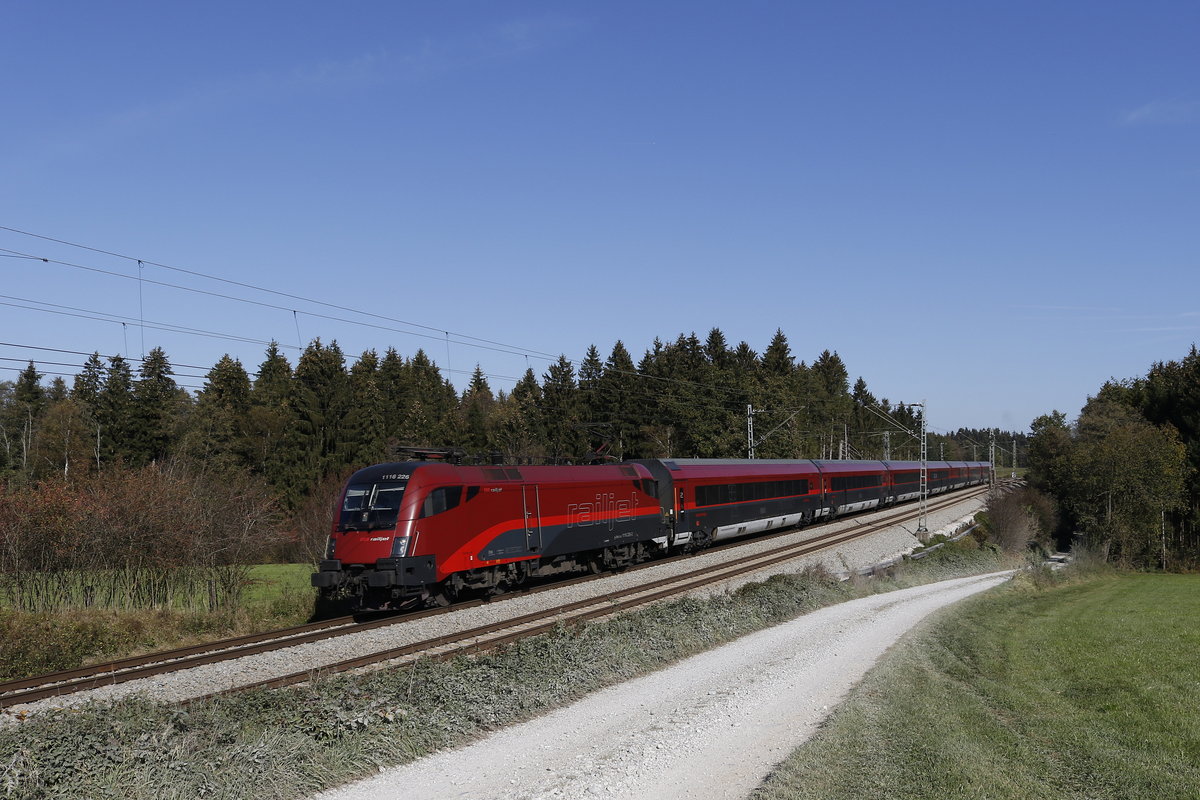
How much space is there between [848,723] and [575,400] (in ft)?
264

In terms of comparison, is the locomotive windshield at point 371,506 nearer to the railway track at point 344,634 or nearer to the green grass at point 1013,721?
the railway track at point 344,634

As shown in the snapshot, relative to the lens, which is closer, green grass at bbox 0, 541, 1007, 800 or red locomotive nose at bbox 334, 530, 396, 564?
green grass at bbox 0, 541, 1007, 800

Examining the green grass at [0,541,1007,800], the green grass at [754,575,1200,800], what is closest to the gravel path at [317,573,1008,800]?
the green grass at [0,541,1007,800]

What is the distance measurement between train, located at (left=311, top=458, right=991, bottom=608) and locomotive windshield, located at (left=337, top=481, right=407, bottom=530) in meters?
0.03

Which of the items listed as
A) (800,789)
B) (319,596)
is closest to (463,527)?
(319,596)

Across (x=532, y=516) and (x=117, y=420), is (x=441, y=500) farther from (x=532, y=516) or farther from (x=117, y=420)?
(x=117, y=420)

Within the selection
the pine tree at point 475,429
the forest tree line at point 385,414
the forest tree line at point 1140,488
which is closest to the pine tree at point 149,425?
the forest tree line at point 385,414

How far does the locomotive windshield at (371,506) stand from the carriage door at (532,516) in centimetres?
451

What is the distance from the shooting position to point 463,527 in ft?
72.9

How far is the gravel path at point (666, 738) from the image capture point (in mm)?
10250

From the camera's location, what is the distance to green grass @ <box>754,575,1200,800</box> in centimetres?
1016

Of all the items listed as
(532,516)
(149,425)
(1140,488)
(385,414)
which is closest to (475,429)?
(385,414)

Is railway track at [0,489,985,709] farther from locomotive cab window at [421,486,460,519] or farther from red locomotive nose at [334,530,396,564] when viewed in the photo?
locomotive cab window at [421,486,460,519]

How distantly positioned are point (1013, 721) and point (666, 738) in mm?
5637
